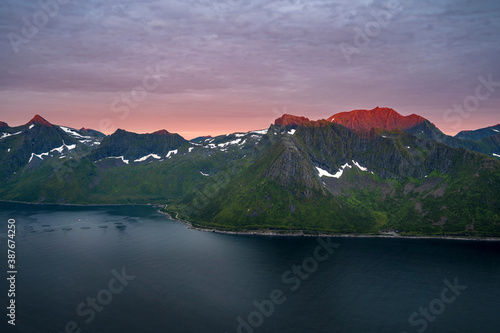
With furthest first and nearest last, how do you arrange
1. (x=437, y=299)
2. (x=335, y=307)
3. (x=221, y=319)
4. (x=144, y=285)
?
1. (x=144, y=285)
2. (x=437, y=299)
3. (x=335, y=307)
4. (x=221, y=319)

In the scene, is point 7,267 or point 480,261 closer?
point 7,267

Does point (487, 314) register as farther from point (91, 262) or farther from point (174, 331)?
point (91, 262)

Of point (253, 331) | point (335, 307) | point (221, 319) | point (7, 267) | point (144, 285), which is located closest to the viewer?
point (253, 331)

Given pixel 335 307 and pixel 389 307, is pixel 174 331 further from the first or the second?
pixel 389 307

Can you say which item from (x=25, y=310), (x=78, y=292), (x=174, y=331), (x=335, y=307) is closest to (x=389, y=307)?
(x=335, y=307)

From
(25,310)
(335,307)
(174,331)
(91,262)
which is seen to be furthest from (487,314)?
(91,262)

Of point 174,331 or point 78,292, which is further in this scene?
point 78,292
